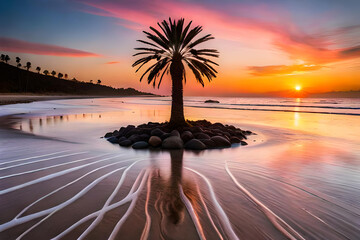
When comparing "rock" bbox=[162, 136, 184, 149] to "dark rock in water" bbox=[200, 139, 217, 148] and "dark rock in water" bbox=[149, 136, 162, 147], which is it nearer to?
"dark rock in water" bbox=[149, 136, 162, 147]

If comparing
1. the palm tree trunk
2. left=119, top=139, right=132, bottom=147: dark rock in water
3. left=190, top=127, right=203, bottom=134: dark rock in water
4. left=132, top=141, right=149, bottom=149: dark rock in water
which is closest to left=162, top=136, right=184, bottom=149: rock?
left=132, top=141, right=149, bottom=149: dark rock in water

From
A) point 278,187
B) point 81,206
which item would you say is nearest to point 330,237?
point 278,187

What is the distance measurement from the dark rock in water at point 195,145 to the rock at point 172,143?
1.00ft

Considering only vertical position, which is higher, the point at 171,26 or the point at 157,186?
the point at 171,26

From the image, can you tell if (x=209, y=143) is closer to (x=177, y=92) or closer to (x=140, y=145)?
(x=140, y=145)

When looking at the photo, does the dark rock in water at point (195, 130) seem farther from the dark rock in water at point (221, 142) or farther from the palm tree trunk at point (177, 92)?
the dark rock in water at point (221, 142)

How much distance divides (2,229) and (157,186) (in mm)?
2792

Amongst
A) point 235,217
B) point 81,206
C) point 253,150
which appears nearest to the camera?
point 235,217

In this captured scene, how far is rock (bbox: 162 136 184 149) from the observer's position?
9.26 meters

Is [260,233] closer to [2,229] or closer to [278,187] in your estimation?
[278,187]

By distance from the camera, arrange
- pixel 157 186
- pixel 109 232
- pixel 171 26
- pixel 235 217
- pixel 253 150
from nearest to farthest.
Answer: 1. pixel 109 232
2. pixel 235 217
3. pixel 157 186
4. pixel 253 150
5. pixel 171 26

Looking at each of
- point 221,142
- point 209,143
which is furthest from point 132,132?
point 221,142

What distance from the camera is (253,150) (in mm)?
9156

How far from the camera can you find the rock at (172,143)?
926 cm
